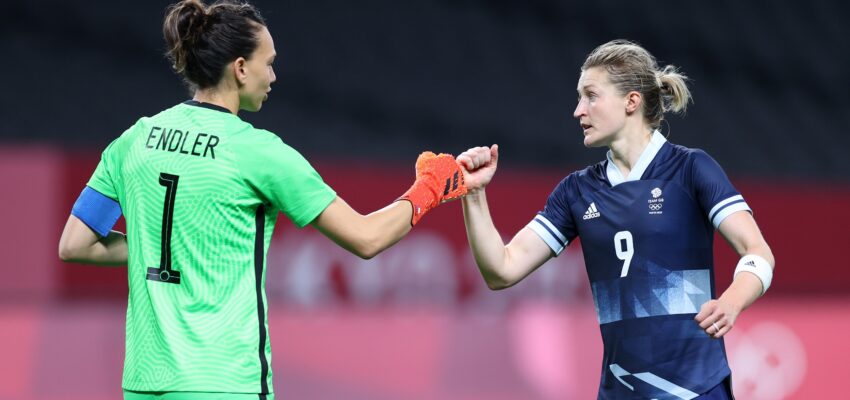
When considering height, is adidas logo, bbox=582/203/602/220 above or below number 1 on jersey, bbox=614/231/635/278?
above

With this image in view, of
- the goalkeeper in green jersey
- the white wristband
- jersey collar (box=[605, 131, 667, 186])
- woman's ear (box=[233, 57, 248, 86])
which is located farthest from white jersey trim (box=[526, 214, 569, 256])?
woman's ear (box=[233, 57, 248, 86])

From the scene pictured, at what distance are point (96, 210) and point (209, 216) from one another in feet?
1.62

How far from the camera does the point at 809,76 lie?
12.6 meters

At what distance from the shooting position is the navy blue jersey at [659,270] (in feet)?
11.4

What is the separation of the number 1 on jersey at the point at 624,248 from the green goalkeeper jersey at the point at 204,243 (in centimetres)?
106

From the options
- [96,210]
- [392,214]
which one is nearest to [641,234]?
[392,214]

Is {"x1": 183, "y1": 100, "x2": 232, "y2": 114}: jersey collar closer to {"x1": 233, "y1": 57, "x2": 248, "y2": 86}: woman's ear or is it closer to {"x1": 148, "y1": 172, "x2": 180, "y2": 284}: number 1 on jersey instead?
{"x1": 233, "y1": 57, "x2": 248, "y2": 86}: woman's ear

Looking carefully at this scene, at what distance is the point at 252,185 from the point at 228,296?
0.91 feet

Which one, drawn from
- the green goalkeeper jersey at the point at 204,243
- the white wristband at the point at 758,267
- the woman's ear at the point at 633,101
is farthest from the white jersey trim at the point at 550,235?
the green goalkeeper jersey at the point at 204,243

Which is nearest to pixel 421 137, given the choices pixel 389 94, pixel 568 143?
pixel 389 94

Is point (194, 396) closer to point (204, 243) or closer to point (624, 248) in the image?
point (204, 243)

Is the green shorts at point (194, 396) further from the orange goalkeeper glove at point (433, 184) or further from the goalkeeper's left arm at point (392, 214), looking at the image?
the orange goalkeeper glove at point (433, 184)

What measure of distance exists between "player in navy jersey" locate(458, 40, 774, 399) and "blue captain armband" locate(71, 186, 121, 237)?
1.20 meters

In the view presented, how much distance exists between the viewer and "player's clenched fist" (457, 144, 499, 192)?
3.83 metres
